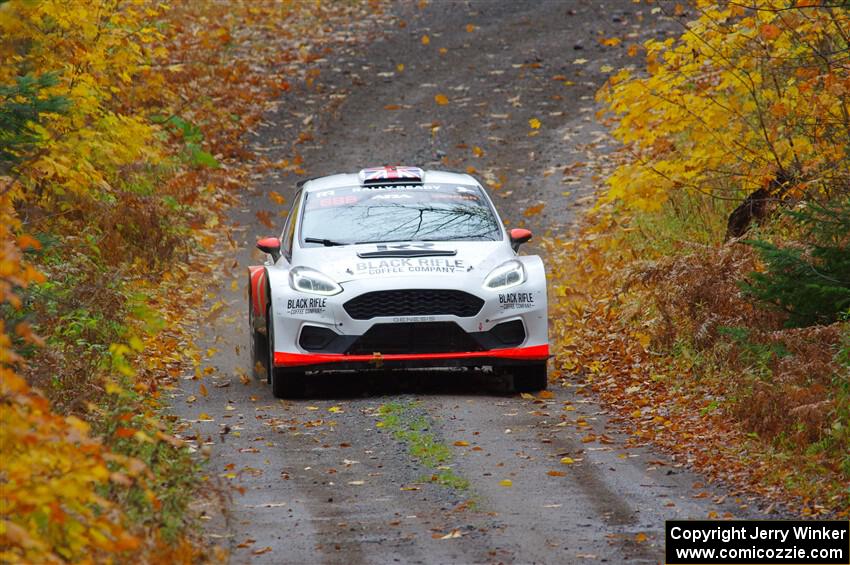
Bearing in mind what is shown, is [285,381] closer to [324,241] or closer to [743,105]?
[324,241]

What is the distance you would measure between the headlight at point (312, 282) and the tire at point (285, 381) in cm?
41

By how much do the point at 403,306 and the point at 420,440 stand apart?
5.53 feet

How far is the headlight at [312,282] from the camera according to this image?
10656 millimetres

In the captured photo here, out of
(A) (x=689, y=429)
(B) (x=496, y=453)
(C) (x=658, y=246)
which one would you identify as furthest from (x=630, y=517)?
(C) (x=658, y=246)

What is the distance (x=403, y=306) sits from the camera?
10.6 meters

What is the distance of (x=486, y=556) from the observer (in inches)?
253

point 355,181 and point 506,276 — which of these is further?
point 355,181

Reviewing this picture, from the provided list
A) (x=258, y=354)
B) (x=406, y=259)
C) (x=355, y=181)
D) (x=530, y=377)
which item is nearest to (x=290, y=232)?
(x=355, y=181)

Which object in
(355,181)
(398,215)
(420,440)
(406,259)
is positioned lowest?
(420,440)

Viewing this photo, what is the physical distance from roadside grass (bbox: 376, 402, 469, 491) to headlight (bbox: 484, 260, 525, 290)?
1211 mm

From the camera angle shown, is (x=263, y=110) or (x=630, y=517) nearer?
(x=630, y=517)

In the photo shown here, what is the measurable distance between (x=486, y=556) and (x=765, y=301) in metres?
4.70

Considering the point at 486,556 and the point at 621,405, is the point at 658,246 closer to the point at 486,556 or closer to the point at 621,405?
the point at 621,405

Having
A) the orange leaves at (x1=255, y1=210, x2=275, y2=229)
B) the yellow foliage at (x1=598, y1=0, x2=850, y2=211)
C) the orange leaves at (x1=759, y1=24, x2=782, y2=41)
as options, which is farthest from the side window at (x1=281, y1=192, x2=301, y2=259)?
the orange leaves at (x1=255, y1=210, x2=275, y2=229)
